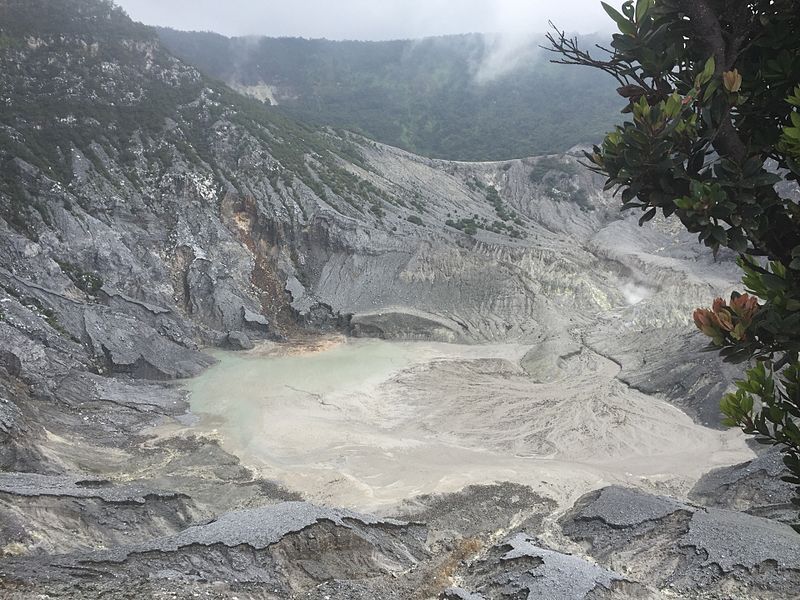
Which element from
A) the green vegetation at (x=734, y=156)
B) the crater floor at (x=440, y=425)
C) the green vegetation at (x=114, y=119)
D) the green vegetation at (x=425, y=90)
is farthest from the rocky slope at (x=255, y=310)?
the green vegetation at (x=425, y=90)

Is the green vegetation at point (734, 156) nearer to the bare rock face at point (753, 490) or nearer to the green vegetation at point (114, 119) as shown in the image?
the bare rock face at point (753, 490)

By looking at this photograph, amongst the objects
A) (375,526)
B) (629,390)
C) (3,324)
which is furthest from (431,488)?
(3,324)

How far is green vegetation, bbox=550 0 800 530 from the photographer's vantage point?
2.57 meters

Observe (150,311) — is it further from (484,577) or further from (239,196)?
Result: (484,577)

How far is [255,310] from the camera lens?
3453cm

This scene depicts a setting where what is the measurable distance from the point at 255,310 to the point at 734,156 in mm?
33243

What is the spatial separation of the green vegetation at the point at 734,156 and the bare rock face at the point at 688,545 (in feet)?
32.5

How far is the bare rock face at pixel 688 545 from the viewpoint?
10.7m

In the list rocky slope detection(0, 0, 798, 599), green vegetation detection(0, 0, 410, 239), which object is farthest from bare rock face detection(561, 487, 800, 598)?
green vegetation detection(0, 0, 410, 239)

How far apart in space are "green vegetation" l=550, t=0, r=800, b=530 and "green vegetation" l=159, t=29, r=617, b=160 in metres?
65.9

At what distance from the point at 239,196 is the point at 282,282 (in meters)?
7.00

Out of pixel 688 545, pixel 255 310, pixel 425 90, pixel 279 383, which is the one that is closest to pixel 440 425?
pixel 279 383

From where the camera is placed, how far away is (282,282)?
37.2 metres

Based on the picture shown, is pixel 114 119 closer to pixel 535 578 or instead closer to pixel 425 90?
pixel 535 578
